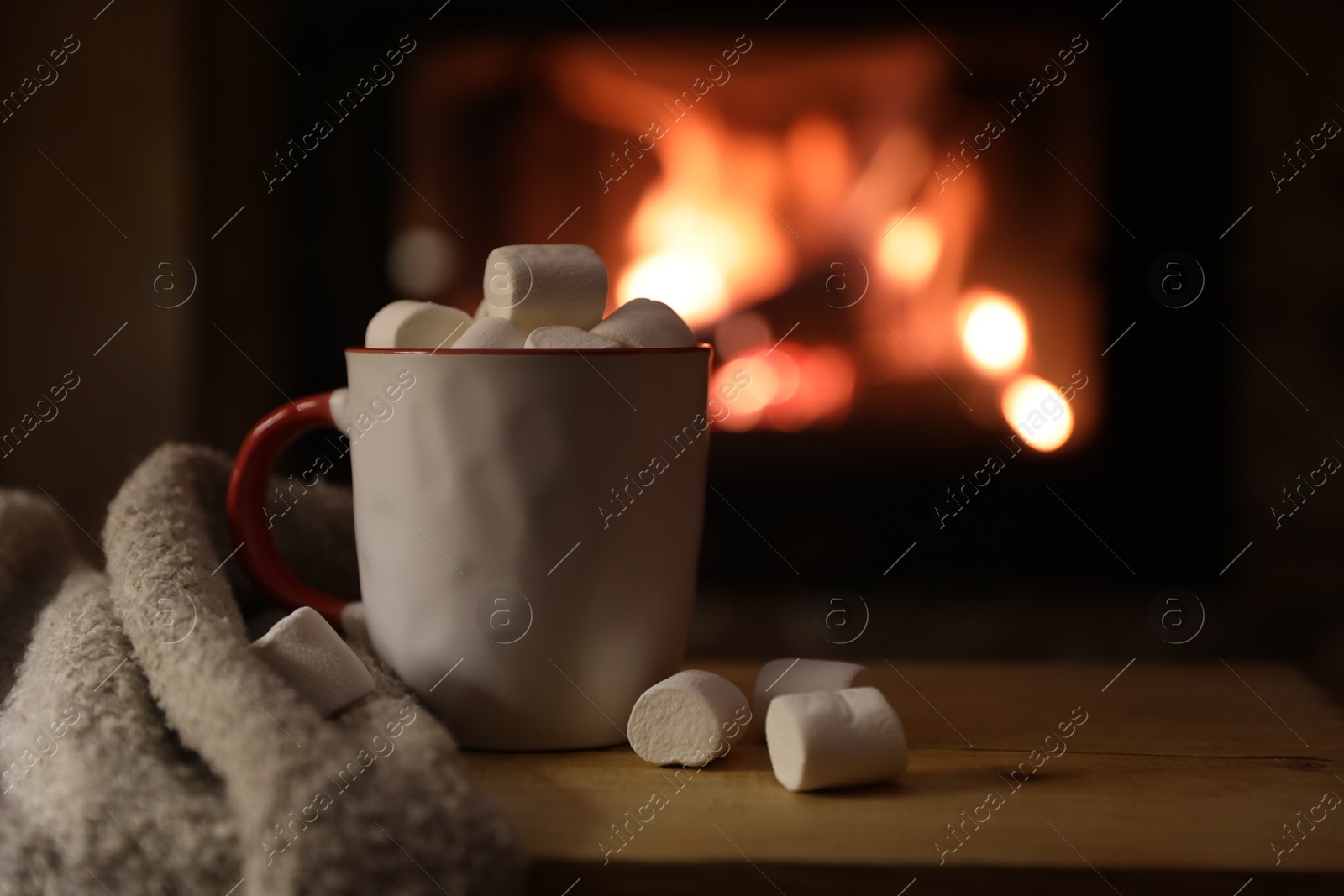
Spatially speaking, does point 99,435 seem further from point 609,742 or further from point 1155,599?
point 1155,599

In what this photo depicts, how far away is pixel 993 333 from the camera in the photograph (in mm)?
1816

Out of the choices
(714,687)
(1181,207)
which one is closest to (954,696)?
(714,687)

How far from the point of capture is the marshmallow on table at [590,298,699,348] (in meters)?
0.64

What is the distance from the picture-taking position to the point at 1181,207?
68.1 inches

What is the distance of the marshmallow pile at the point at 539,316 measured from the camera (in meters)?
0.63

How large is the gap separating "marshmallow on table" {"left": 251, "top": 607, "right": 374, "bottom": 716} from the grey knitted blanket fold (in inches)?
0.5

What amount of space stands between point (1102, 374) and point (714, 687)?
1342 mm

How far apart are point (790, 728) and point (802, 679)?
12 centimetres

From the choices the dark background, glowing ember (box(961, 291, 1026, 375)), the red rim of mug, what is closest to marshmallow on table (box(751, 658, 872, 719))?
the red rim of mug

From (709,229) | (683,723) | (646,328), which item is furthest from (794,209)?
(683,723)

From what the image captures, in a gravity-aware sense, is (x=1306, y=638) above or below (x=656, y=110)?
below

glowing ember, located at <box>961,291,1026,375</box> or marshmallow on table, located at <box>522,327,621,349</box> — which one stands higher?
glowing ember, located at <box>961,291,1026,375</box>

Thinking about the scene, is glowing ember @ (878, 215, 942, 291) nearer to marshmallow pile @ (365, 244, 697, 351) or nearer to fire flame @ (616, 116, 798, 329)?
fire flame @ (616, 116, 798, 329)

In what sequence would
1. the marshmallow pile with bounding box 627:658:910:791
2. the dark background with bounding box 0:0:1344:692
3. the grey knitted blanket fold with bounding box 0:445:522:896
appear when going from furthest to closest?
the dark background with bounding box 0:0:1344:692
the marshmallow pile with bounding box 627:658:910:791
the grey knitted blanket fold with bounding box 0:445:522:896
